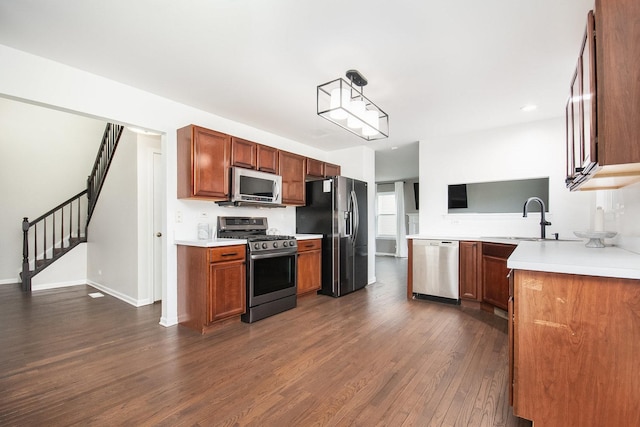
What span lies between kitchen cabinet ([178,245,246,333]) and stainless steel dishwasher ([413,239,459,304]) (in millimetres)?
2413

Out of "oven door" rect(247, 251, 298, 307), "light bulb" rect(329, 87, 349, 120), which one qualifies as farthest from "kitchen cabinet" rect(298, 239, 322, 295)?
"light bulb" rect(329, 87, 349, 120)

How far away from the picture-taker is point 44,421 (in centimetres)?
157

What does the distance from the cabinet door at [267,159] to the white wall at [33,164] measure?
4641 mm

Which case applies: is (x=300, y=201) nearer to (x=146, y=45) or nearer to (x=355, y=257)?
(x=355, y=257)

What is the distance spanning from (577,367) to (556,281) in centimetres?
39

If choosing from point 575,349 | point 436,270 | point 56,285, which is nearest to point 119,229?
point 56,285

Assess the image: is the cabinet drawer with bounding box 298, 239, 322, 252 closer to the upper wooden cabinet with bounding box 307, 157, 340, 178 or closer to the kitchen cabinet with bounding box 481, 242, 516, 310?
the upper wooden cabinet with bounding box 307, 157, 340, 178

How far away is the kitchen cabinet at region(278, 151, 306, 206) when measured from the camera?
400cm

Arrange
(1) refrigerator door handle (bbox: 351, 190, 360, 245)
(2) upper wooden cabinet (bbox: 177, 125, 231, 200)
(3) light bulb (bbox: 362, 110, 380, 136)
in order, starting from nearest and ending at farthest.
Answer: (3) light bulb (bbox: 362, 110, 380, 136) < (2) upper wooden cabinet (bbox: 177, 125, 231, 200) < (1) refrigerator door handle (bbox: 351, 190, 360, 245)

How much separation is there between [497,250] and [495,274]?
0.94 ft

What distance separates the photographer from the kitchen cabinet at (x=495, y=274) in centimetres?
316

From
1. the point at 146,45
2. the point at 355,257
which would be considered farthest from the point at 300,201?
the point at 146,45

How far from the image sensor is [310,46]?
2.14 m

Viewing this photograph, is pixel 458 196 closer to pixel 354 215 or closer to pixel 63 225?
pixel 354 215
